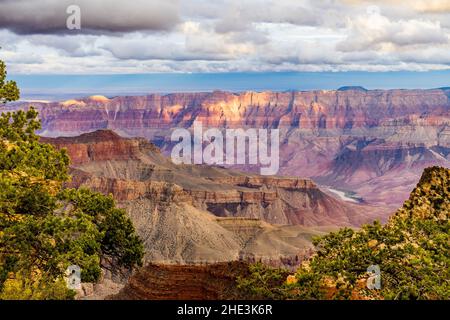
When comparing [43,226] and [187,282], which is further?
[187,282]

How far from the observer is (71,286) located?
33.1 metres

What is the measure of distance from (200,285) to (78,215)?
27.1 ft

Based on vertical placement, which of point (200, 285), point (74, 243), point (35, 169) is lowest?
point (200, 285)

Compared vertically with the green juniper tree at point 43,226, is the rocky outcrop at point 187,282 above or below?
below

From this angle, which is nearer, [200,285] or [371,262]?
[371,262]

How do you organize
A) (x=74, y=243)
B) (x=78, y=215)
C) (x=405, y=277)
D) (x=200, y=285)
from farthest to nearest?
(x=200, y=285), (x=78, y=215), (x=74, y=243), (x=405, y=277)

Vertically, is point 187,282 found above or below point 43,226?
below

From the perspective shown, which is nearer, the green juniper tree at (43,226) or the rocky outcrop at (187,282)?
the green juniper tree at (43,226)

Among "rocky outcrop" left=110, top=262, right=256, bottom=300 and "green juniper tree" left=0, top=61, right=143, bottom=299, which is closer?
"green juniper tree" left=0, top=61, right=143, bottom=299

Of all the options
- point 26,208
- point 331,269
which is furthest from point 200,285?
point 331,269

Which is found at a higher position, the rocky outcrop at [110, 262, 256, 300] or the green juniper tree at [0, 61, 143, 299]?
the green juniper tree at [0, 61, 143, 299]
